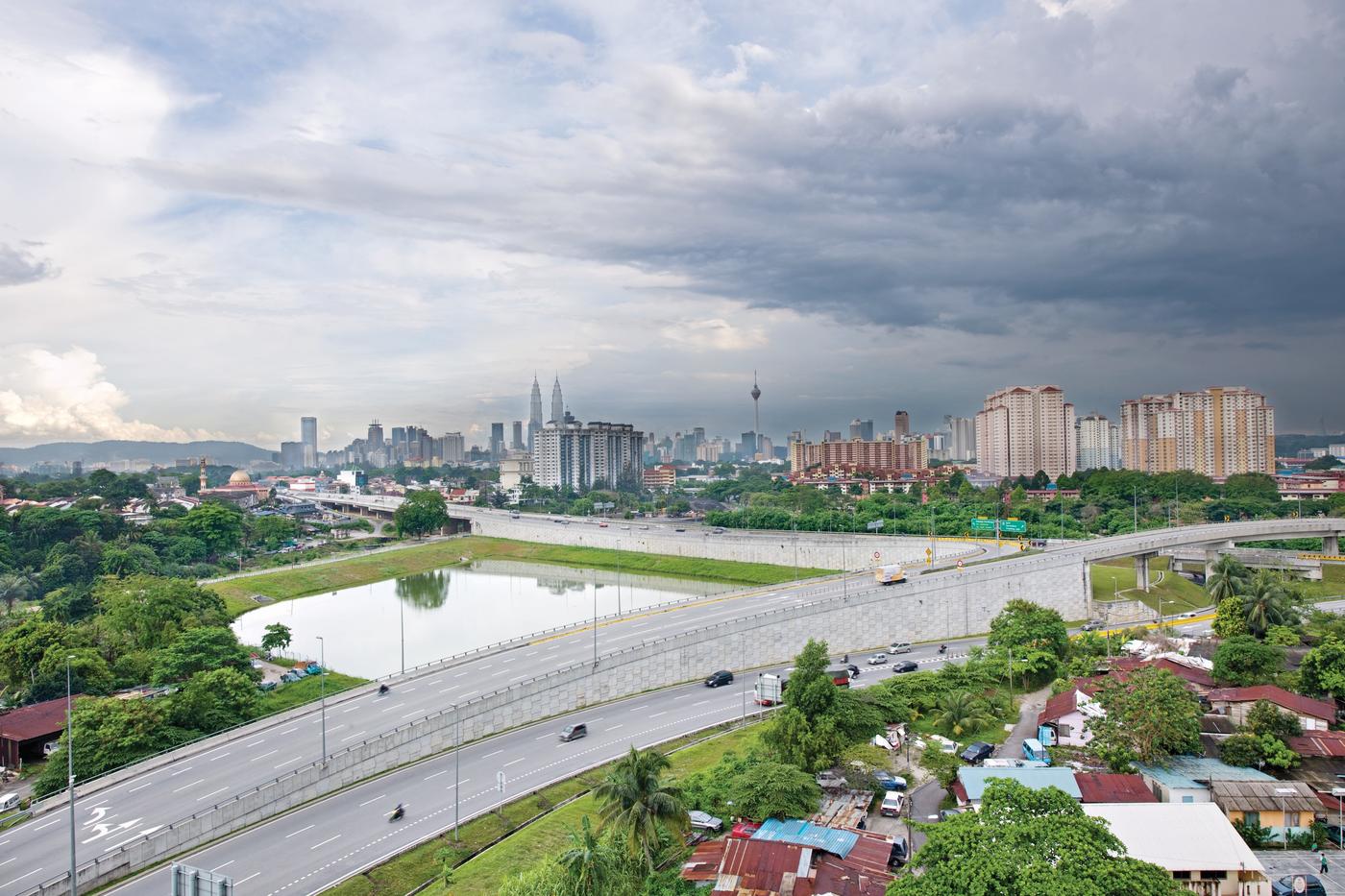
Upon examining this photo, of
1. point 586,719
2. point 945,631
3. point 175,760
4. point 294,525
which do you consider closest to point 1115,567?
point 945,631

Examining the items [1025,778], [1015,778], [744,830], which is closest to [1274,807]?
[1025,778]

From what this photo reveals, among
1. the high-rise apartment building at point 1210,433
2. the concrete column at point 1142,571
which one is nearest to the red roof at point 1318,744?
the concrete column at point 1142,571

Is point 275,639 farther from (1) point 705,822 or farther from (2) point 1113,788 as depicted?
(2) point 1113,788

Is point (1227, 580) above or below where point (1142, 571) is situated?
above

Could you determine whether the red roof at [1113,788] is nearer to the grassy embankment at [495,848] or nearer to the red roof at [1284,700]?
the red roof at [1284,700]

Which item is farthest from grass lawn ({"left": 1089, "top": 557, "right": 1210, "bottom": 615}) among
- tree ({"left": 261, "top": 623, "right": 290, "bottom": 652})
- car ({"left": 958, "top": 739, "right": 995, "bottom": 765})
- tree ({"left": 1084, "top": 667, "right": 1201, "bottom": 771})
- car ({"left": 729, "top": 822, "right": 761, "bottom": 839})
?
tree ({"left": 261, "top": 623, "right": 290, "bottom": 652})

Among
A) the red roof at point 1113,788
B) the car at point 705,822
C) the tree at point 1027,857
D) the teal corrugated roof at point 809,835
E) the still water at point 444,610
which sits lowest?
the still water at point 444,610

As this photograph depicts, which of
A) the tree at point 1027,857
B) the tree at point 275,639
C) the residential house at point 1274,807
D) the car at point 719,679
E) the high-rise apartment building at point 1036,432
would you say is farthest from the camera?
the high-rise apartment building at point 1036,432
